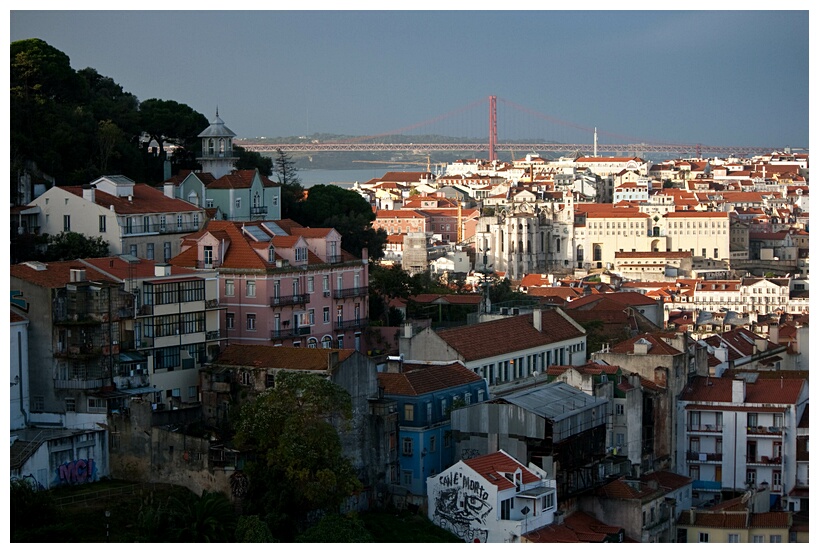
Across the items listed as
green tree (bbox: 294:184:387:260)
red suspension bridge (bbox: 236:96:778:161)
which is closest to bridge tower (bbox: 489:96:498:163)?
red suspension bridge (bbox: 236:96:778:161)

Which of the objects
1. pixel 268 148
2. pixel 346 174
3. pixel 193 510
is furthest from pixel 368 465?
pixel 346 174

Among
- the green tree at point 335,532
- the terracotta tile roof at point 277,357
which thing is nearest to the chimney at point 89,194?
the terracotta tile roof at point 277,357

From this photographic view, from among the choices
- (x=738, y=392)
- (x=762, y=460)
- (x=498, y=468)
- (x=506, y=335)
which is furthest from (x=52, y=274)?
(x=762, y=460)

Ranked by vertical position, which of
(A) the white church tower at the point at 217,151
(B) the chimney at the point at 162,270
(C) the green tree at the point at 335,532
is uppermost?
(A) the white church tower at the point at 217,151

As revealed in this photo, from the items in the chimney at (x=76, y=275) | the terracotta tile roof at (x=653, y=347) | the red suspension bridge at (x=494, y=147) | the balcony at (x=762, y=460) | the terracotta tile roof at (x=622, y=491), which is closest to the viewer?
the chimney at (x=76, y=275)

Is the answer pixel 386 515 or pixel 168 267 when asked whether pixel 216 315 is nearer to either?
pixel 168 267

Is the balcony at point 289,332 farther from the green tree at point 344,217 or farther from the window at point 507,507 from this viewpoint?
the green tree at point 344,217
